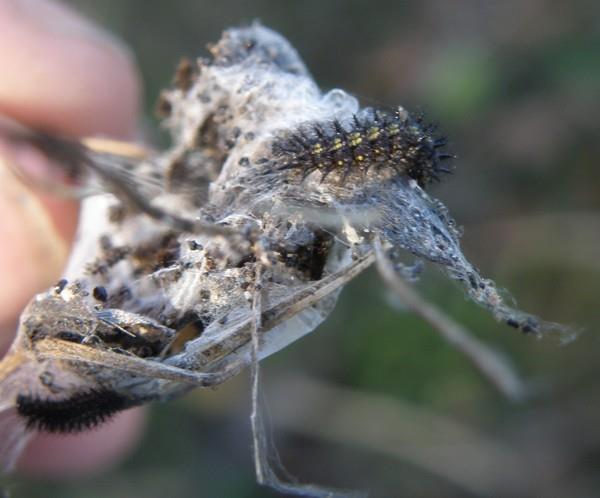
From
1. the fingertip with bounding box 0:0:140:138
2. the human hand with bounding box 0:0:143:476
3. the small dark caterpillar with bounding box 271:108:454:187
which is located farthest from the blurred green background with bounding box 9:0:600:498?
the small dark caterpillar with bounding box 271:108:454:187

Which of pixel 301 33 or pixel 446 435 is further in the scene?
pixel 301 33

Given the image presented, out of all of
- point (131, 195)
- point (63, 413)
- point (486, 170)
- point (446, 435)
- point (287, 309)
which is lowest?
point (63, 413)

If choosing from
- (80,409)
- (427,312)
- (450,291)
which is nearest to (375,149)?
(427,312)

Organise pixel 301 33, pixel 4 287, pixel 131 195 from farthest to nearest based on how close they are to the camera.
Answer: pixel 301 33
pixel 4 287
pixel 131 195

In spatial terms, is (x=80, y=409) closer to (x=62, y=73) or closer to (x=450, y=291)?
(x=62, y=73)

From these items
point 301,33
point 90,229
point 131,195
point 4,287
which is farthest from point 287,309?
point 301,33

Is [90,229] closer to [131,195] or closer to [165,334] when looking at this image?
[165,334]

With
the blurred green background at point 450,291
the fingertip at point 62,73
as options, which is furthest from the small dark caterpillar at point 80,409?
the blurred green background at point 450,291
